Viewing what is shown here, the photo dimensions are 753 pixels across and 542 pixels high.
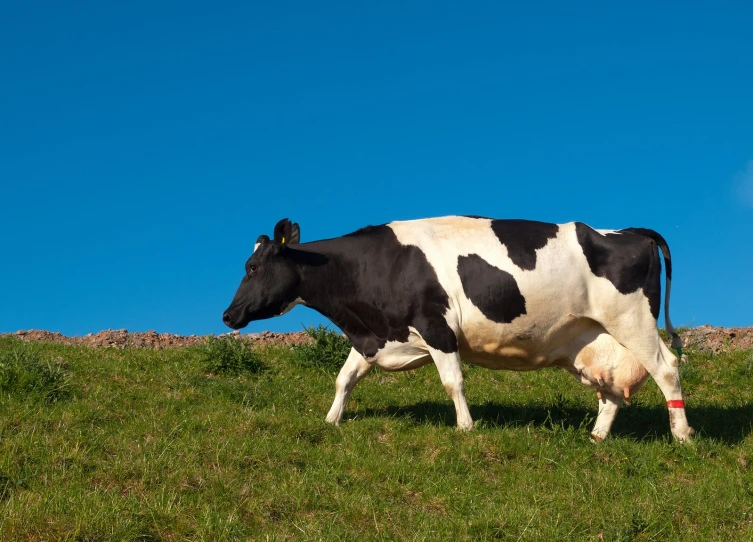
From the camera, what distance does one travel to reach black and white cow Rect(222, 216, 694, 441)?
33.9 feet

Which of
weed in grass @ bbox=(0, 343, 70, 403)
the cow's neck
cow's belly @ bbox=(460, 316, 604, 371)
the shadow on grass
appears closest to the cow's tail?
cow's belly @ bbox=(460, 316, 604, 371)

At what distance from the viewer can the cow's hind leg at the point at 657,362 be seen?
10562 millimetres

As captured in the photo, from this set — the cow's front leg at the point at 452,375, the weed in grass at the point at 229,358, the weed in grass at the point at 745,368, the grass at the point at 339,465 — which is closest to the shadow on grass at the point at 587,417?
the grass at the point at 339,465

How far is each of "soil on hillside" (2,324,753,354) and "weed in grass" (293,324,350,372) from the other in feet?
4.45

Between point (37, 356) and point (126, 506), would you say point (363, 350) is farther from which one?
point (37, 356)

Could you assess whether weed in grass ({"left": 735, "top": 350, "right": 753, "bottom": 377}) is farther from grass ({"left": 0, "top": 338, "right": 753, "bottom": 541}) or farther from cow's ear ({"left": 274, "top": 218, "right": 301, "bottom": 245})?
cow's ear ({"left": 274, "top": 218, "right": 301, "bottom": 245})

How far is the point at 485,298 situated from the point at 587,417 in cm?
281

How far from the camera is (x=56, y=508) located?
741 centimetres

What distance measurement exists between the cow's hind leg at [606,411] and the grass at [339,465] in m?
0.30

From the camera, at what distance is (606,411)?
1095 cm

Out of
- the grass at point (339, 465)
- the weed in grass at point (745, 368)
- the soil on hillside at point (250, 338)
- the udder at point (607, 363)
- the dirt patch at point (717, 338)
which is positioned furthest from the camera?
the soil on hillside at point (250, 338)

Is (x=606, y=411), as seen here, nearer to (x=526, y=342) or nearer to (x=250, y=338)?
(x=526, y=342)

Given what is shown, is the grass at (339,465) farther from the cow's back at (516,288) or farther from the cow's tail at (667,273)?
the cow's tail at (667,273)

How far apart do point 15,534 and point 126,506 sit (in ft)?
3.14
